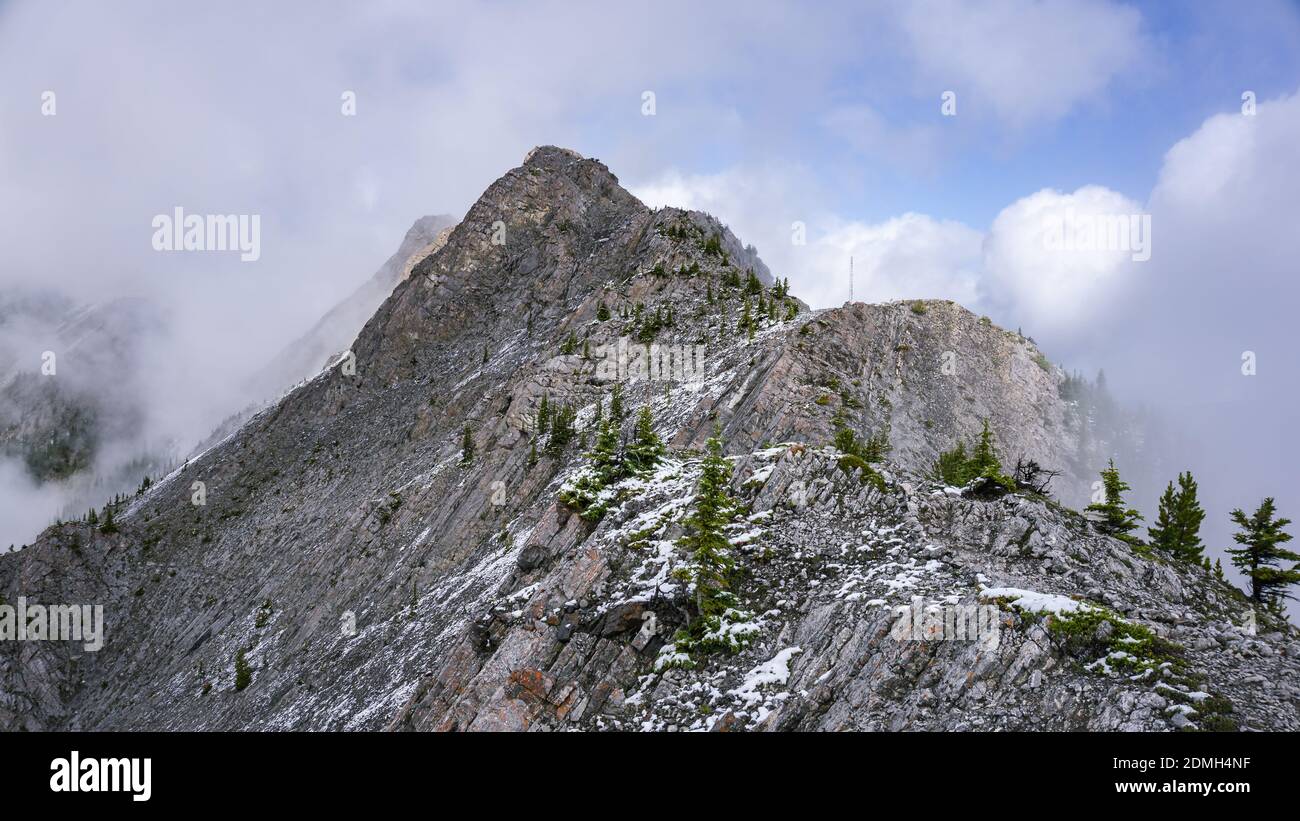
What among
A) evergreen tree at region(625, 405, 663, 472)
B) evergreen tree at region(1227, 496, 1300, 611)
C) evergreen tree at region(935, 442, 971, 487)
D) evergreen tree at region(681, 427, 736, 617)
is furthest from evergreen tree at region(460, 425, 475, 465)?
evergreen tree at region(1227, 496, 1300, 611)

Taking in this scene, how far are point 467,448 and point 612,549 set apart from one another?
37.5 metres

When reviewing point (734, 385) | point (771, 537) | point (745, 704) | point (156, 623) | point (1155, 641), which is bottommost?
point (156, 623)

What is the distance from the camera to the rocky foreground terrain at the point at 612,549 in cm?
2175

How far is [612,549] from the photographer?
102ft

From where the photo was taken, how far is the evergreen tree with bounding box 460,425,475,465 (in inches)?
2552

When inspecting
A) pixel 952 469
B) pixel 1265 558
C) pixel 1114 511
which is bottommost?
pixel 1265 558

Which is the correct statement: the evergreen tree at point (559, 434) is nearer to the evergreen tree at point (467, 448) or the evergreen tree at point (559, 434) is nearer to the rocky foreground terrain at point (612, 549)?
the rocky foreground terrain at point (612, 549)

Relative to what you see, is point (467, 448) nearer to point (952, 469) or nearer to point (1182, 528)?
point (952, 469)

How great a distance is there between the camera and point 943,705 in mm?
20406

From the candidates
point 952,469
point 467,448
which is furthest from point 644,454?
point 467,448

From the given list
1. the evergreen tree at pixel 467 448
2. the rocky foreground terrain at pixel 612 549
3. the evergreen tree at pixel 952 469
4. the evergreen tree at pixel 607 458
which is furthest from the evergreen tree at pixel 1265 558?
the evergreen tree at pixel 467 448

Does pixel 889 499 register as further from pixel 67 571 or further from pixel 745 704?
pixel 67 571
